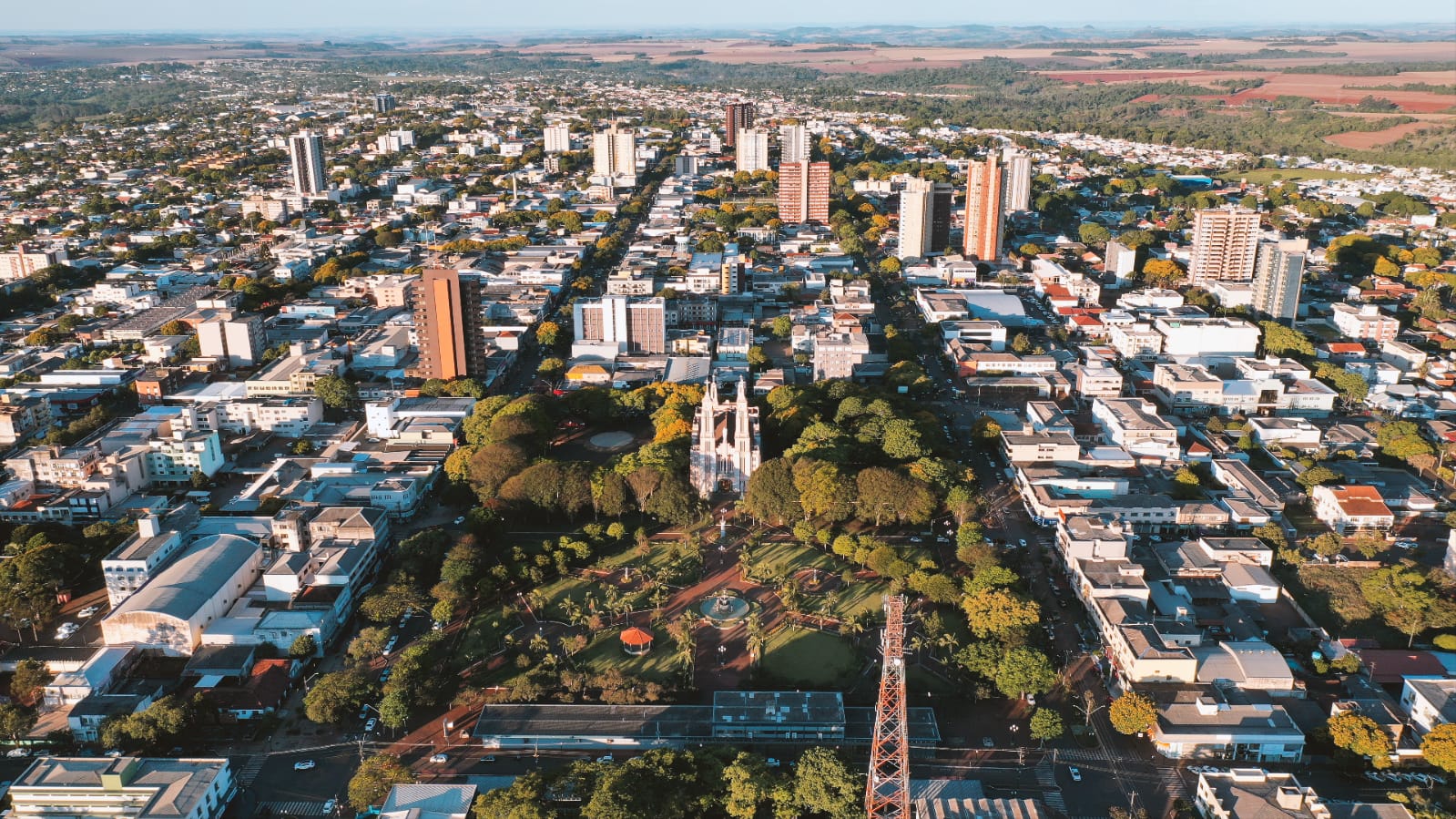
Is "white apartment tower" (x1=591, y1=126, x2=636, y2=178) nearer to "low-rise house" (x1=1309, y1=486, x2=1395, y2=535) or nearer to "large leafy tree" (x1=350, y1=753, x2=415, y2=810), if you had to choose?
→ "low-rise house" (x1=1309, y1=486, x2=1395, y2=535)

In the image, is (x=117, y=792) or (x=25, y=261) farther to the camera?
(x=25, y=261)

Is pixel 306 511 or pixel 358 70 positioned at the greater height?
pixel 358 70

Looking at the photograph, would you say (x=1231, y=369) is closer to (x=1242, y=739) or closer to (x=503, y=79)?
(x=1242, y=739)

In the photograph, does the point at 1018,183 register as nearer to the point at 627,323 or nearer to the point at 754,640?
the point at 627,323

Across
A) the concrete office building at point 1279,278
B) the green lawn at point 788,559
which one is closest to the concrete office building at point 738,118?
the concrete office building at point 1279,278

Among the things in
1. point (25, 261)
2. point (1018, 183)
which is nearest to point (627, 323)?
point (25, 261)

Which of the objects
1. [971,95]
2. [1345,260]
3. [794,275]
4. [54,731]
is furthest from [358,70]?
[54,731]

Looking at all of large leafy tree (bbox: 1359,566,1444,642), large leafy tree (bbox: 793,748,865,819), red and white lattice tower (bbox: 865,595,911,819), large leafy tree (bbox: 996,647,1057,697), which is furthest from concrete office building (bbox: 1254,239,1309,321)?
large leafy tree (bbox: 793,748,865,819)
